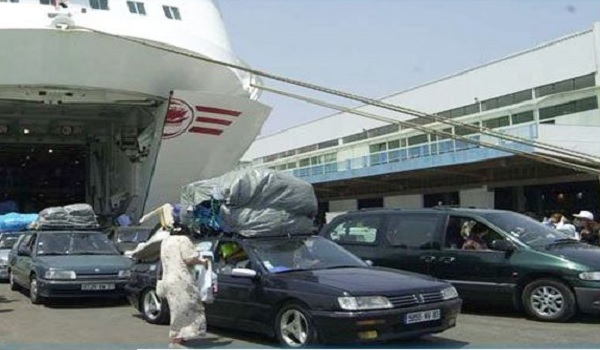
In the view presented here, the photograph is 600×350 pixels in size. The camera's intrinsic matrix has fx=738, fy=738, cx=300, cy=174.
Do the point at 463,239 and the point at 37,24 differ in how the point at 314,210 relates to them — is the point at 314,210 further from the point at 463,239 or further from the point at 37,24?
the point at 37,24

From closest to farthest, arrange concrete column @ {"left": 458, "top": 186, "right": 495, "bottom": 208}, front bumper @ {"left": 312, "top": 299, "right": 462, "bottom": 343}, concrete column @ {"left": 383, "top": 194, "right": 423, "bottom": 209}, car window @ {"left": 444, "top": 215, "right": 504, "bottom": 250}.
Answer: front bumper @ {"left": 312, "top": 299, "right": 462, "bottom": 343} → car window @ {"left": 444, "top": 215, "right": 504, "bottom": 250} → concrete column @ {"left": 458, "top": 186, "right": 495, "bottom": 208} → concrete column @ {"left": 383, "top": 194, "right": 423, "bottom": 209}

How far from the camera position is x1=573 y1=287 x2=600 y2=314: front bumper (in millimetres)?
9039

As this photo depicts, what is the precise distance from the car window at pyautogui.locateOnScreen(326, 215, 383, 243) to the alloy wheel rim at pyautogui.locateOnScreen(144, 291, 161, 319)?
3.22 metres

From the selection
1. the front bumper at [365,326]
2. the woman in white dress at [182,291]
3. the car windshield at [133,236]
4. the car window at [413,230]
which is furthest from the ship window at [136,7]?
the front bumper at [365,326]

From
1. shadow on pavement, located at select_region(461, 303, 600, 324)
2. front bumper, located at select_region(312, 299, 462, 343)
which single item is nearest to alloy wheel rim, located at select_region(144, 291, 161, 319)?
front bumper, located at select_region(312, 299, 462, 343)

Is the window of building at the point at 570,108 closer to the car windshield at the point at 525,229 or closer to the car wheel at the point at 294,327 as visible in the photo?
the car windshield at the point at 525,229

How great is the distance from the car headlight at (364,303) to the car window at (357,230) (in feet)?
13.8

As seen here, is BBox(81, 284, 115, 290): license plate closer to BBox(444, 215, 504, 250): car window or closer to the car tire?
BBox(444, 215, 504, 250): car window

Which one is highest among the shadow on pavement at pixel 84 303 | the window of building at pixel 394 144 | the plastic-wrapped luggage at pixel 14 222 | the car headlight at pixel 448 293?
the window of building at pixel 394 144

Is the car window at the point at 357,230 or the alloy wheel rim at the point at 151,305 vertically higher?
the car window at the point at 357,230

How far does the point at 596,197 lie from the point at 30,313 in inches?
1135

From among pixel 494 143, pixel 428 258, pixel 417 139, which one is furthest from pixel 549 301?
pixel 417 139

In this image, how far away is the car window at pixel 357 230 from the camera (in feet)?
36.8

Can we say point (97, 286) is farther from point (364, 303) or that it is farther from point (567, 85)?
point (567, 85)
